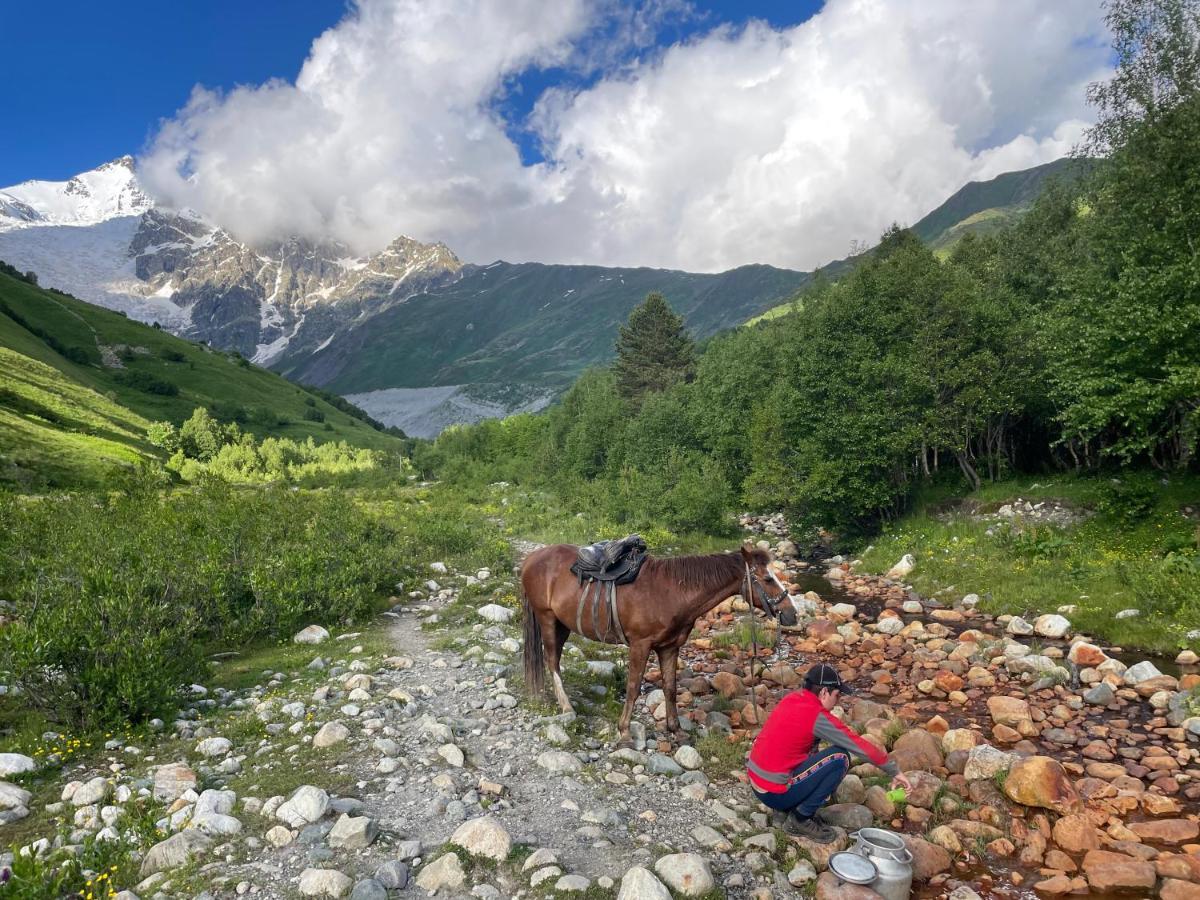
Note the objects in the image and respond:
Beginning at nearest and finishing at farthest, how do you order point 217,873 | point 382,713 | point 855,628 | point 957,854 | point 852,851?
point 217,873 → point 852,851 → point 957,854 → point 382,713 → point 855,628

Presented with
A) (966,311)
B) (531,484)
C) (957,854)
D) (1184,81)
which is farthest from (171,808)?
(531,484)

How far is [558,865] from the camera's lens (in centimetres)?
606

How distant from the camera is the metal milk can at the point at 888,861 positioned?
601 centimetres

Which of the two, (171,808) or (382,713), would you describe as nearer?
(171,808)

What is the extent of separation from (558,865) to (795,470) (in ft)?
82.6

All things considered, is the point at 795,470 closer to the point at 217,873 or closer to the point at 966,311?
the point at 966,311

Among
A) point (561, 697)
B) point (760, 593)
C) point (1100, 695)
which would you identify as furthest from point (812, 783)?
point (1100, 695)

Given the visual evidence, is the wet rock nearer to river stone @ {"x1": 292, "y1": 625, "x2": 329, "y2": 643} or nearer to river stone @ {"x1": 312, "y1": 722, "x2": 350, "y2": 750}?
river stone @ {"x1": 312, "y1": 722, "x2": 350, "y2": 750}

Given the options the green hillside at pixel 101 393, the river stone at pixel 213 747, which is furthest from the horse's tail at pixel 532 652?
the green hillside at pixel 101 393

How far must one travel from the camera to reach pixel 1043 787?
7750mm

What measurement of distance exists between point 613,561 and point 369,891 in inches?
202

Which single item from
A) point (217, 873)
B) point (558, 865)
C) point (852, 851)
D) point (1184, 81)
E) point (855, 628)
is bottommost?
point (855, 628)

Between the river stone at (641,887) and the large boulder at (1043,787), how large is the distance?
5316mm

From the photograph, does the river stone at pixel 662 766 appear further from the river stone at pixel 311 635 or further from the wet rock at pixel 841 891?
the river stone at pixel 311 635
